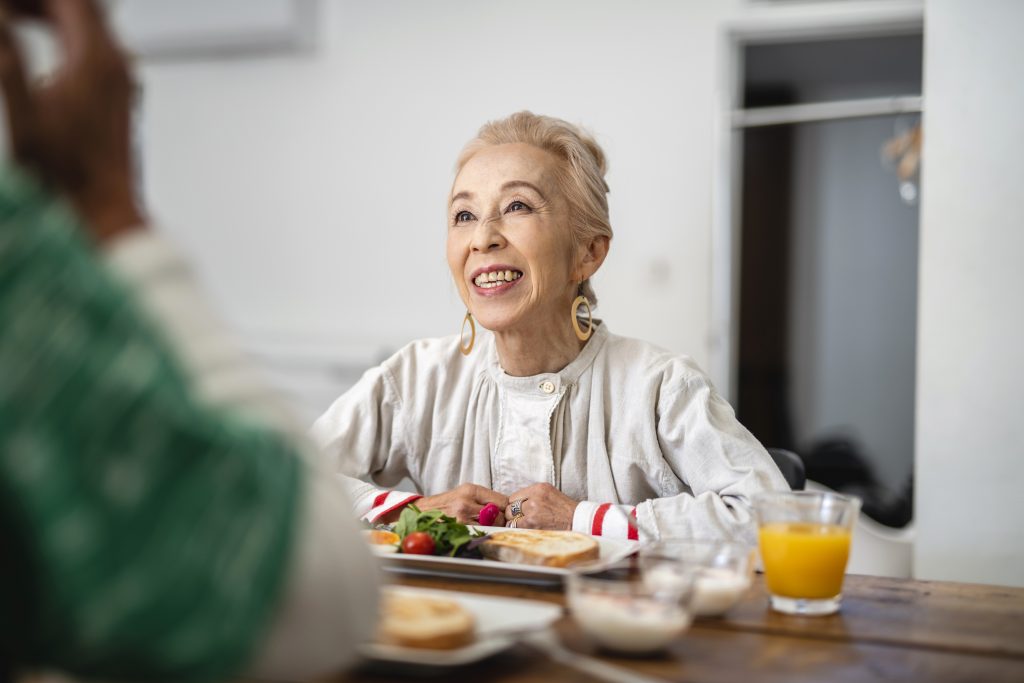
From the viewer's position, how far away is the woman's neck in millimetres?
2006

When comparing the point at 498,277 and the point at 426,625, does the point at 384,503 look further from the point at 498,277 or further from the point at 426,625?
the point at 426,625

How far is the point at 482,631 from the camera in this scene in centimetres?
99

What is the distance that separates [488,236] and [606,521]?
0.62 meters

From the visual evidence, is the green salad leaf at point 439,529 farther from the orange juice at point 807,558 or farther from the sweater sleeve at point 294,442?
the sweater sleeve at point 294,442

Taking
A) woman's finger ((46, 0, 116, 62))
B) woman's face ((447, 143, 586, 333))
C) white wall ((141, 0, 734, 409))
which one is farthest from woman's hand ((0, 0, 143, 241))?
white wall ((141, 0, 734, 409))

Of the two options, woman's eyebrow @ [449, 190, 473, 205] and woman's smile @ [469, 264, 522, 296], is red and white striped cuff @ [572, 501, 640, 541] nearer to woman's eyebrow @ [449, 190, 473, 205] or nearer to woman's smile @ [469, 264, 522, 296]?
woman's smile @ [469, 264, 522, 296]

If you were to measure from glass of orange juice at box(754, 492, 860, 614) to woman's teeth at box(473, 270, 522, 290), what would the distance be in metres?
0.84

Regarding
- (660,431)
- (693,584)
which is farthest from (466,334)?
(693,584)

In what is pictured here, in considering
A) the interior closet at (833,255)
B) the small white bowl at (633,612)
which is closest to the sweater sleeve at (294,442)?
the small white bowl at (633,612)

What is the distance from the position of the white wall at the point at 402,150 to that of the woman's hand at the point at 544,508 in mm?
2393

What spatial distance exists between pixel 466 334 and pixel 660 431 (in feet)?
1.54

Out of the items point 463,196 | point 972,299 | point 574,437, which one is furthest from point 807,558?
point 972,299

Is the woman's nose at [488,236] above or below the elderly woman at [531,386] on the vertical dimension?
above

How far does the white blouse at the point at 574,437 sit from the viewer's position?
67.4 inches
